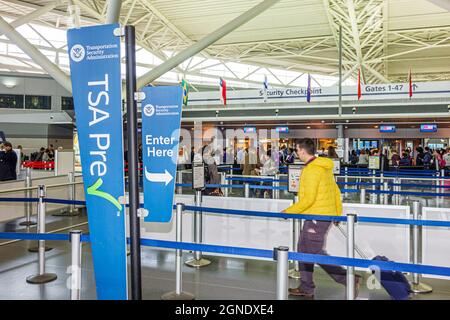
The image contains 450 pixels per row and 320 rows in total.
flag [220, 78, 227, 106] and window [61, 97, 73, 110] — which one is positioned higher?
window [61, 97, 73, 110]

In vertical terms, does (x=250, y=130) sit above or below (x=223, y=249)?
above

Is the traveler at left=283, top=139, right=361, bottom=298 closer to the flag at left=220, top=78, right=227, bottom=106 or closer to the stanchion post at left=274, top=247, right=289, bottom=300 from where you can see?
the stanchion post at left=274, top=247, right=289, bottom=300

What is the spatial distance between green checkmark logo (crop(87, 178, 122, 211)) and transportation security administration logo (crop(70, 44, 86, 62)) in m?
0.89

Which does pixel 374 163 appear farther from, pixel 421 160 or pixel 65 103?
pixel 65 103

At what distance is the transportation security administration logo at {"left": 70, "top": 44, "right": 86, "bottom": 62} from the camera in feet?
10.4

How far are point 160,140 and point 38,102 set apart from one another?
36.3m

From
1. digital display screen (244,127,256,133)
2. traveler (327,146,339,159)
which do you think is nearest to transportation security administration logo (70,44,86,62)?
traveler (327,146,339,159)

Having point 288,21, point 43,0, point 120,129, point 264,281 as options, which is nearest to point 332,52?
point 288,21

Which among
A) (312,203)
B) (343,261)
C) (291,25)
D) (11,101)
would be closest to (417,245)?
(312,203)

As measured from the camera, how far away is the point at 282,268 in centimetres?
316

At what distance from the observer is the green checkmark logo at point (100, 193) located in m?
3.17

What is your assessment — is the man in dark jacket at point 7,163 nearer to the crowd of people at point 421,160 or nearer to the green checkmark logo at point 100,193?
→ the green checkmark logo at point 100,193

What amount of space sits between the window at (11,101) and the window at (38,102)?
542mm
